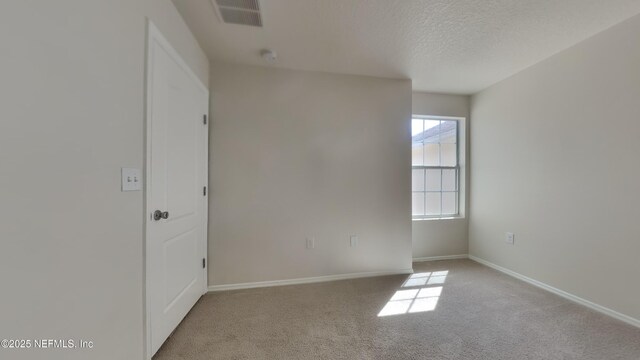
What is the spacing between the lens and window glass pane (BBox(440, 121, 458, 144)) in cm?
369

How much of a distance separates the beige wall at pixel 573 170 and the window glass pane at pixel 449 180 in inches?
18.7

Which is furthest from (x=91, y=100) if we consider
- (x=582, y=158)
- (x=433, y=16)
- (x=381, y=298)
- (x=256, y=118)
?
(x=582, y=158)

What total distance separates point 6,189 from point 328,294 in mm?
2356

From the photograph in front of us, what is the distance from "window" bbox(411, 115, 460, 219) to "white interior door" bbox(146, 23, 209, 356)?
9.50 feet

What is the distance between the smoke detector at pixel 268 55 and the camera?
2402 millimetres

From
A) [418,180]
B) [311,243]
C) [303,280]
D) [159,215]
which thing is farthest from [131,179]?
[418,180]

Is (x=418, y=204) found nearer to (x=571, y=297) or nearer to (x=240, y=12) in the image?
(x=571, y=297)

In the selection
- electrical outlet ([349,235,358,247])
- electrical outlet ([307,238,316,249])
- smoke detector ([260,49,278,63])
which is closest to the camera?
smoke detector ([260,49,278,63])

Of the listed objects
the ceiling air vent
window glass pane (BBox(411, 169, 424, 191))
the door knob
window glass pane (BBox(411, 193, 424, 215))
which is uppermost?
the ceiling air vent

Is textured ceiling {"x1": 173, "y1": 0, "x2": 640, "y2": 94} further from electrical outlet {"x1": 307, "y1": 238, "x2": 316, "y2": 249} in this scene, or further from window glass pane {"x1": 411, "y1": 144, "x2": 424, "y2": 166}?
electrical outlet {"x1": 307, "y1": 238, "x2": 316, "y2": 249}

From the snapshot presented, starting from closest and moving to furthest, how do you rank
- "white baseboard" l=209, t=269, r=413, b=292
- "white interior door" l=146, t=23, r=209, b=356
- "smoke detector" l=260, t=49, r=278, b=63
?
→ "white interior door" l=146, t=23, r=209, b=356 < "smoke detector" l=260, t=49, r=278, b=63 < "white baseboard" l=209, t=269, r=413, b=292

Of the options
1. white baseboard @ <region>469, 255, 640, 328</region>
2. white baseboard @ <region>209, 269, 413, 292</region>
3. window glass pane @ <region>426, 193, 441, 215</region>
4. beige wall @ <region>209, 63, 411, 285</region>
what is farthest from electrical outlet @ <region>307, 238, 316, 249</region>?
white baseboard @ <region>469, 255, 640, 328</region>

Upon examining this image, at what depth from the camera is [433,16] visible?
1904 millimetres

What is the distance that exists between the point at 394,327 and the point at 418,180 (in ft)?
7.32
